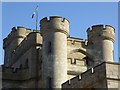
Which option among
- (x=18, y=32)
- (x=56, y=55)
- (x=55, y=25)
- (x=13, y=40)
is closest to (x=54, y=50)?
(x=56, y=55)

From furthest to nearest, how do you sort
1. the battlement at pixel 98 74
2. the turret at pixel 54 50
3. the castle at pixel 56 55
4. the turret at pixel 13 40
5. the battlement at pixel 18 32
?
the turret at pixel 13 40 → the battlement at pixel 18 32 → the castle at pixel 56 55 → the turret at pixel 54 50 → the battlement at pixel 98 74

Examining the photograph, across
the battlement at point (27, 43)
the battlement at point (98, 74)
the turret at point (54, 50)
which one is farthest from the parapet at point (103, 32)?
the battlement at point (98, 74)

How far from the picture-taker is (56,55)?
29.0 metres

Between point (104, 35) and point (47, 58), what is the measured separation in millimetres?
5221

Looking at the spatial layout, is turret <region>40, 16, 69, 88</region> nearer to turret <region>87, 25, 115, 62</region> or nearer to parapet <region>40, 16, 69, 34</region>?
parapet <region>40, 16, 69, 34</region>

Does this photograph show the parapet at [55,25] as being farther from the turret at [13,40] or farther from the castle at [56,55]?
the turret at [13,40]

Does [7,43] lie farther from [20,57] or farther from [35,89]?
[35,89]

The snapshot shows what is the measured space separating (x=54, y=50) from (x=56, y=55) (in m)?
0.40

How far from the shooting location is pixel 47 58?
95.8 ft

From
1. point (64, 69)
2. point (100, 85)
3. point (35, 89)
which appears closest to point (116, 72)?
point (100, 85)

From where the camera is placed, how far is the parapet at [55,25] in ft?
97.8

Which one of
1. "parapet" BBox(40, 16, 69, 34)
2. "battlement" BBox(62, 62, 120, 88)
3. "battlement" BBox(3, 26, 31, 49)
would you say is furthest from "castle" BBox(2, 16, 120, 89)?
"battlement" BBox(62, 62, 120, 88)

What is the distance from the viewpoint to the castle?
28938 mm

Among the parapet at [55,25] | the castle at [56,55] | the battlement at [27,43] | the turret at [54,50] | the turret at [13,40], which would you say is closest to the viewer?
the turret at [54,50]
